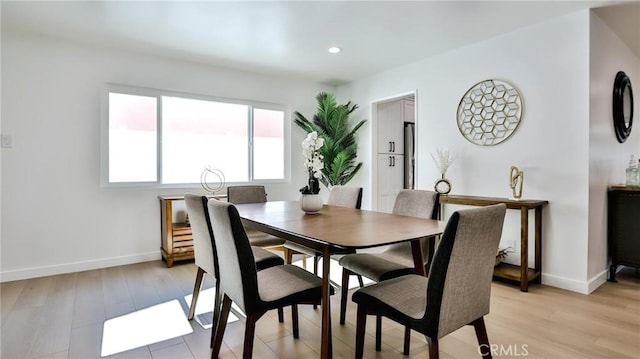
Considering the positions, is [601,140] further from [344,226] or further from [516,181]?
[344,226]

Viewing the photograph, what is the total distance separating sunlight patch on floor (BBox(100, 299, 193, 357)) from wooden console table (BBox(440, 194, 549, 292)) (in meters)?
2.63

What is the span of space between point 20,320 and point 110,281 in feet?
2.77

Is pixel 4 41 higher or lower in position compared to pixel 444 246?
higher

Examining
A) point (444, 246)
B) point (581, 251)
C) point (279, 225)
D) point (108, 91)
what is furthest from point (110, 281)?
point (581, 251)

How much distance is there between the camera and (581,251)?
2.83 m

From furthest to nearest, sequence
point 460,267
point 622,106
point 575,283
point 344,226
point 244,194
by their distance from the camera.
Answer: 1. point 622,106
2. point 244,194
3. point 575,283
4. point 344,226
5. point 460,267

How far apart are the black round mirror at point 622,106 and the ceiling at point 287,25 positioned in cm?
45

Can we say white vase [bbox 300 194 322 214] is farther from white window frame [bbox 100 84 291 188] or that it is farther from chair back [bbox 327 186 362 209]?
white window frame [bbox 100 84 291 188]

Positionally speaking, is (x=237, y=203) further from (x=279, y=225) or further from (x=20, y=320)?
(x=20, y=320)

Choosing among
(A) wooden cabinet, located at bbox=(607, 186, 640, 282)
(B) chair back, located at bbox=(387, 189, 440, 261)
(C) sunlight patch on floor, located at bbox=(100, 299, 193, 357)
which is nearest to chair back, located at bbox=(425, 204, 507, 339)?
(B) chair back, located at bbox=(387, 189, 440, 261)

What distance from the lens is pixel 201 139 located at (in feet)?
13.9

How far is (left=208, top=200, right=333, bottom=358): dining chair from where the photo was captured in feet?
4.83

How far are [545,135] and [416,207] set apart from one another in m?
1.58

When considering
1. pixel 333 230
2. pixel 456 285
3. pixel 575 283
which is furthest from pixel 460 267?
pixel 575 283
